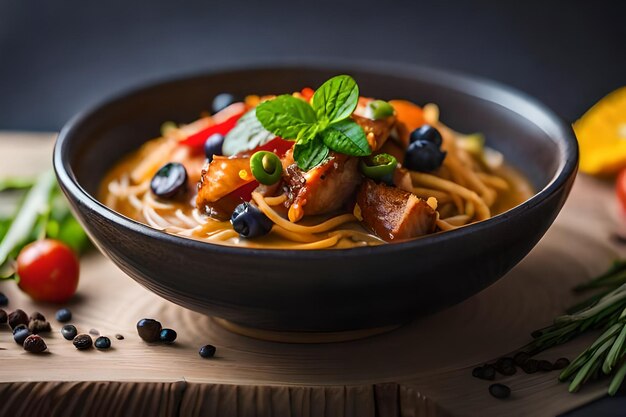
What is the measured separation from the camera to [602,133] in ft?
20.4

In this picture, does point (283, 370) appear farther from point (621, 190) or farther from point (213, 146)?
point (621, 190)

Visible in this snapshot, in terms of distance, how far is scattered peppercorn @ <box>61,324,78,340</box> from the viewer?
14.0ft

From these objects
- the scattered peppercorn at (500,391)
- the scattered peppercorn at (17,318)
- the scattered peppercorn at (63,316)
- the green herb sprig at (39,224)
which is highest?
the scattered peppercorn at (500,391)

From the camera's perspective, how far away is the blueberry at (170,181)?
4598mm

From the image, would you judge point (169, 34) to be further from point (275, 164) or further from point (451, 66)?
point (275, 164)

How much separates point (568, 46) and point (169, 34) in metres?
4.48

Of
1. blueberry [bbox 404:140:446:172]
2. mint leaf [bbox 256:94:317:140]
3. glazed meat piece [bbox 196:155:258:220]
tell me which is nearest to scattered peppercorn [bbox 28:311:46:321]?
glazed meat piece [bbox 196:155:258:220]

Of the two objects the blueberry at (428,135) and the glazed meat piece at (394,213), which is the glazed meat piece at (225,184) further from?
the blueberry at (428,135)

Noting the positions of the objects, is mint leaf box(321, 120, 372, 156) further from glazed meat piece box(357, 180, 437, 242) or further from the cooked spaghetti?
glazed meat piece box(357, 180, 437, 242)

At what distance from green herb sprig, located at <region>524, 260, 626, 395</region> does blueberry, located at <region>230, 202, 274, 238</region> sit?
1.38m

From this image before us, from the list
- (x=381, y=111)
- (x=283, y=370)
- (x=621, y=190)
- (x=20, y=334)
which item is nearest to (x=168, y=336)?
(x=283, y=370)

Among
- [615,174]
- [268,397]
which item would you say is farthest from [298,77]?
[268,397]

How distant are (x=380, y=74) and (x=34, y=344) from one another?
2.91 meters

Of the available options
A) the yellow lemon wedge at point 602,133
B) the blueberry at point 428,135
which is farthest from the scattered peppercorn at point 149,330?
the yellow lemon wedge at point 602,133
